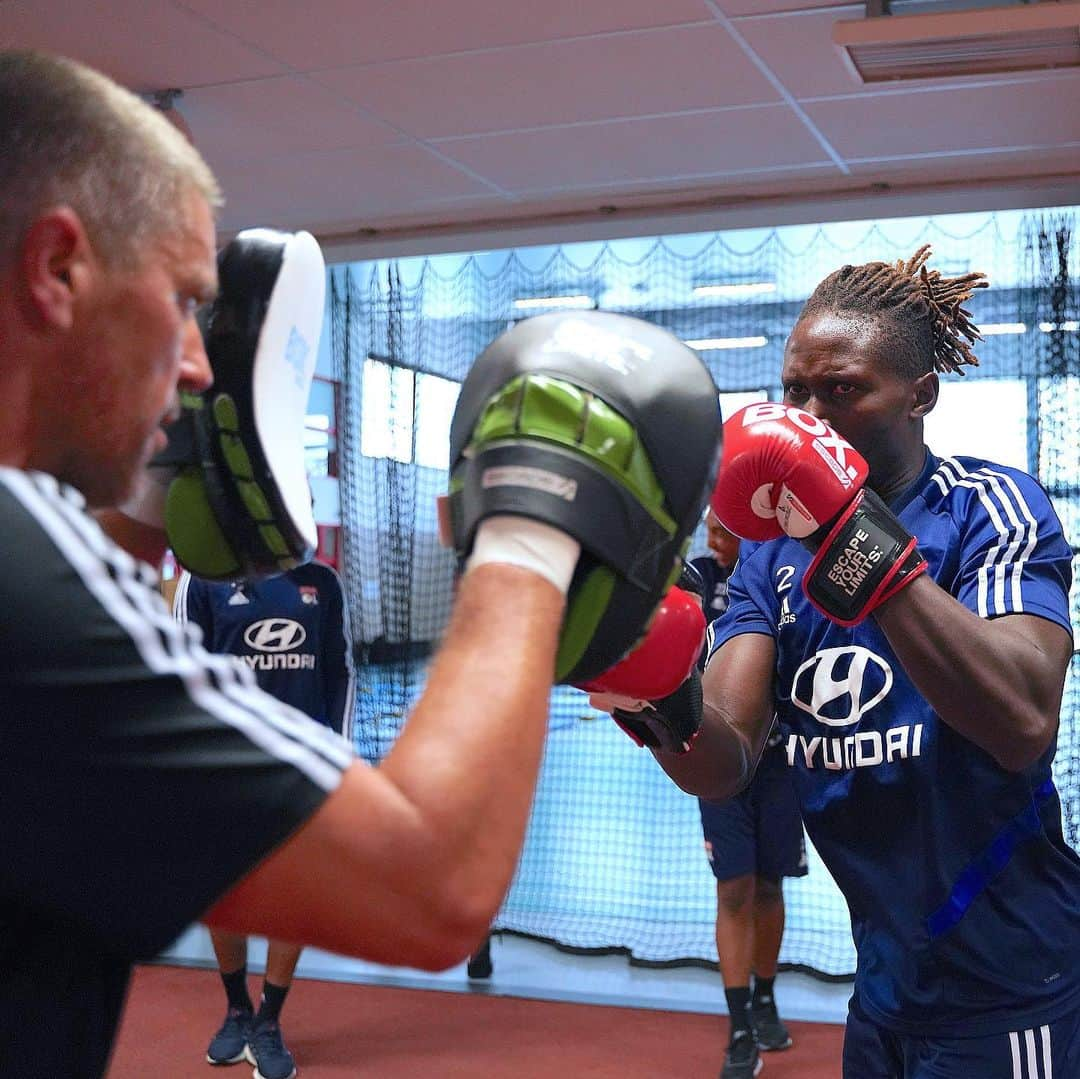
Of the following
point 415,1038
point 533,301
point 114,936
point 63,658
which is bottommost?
point 415,1038

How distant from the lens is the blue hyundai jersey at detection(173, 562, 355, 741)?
12.5ft

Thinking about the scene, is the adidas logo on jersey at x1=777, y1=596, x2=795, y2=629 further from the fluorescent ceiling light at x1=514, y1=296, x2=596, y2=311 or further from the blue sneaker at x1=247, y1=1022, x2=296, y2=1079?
the fluorescent ceiling light at x1=514, y1=296, x2=596, y2=311

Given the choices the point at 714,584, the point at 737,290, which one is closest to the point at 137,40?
the point at 714,584

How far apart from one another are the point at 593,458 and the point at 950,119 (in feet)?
10.7

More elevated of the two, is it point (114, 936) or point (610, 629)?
point (610, 629)

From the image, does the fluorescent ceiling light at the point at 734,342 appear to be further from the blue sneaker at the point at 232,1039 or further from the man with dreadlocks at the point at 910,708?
the man with dreadlocks at the point at 910,708

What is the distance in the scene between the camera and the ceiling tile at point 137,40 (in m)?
3.18

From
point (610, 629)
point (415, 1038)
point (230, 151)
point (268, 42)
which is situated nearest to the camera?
point (610, 629)

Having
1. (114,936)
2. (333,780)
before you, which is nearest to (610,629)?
(333,780)

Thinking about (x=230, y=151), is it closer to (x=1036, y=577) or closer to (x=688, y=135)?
(x=688, y=135)

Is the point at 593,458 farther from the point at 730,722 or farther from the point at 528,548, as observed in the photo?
the point at 730,722

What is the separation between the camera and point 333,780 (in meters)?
0.69

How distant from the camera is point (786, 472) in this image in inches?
60.3

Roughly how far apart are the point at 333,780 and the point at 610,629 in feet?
0.90
